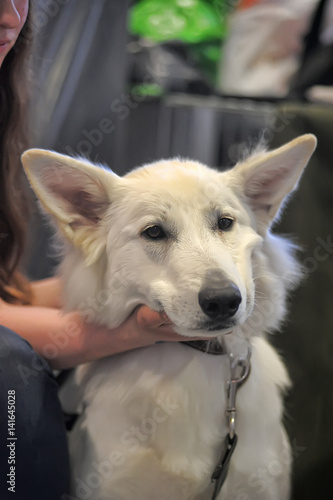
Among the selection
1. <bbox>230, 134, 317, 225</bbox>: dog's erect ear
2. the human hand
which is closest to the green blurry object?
<bbox>230, 134, 317, 225</bbox>: dog's erect ear

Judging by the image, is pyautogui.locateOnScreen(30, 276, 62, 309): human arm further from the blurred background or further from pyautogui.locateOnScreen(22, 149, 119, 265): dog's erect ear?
pyautogui.locateOnScreen(22, 149, 119, 265): dog's erect ear

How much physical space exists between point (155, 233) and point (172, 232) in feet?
0.10

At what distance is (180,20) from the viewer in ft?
3.74

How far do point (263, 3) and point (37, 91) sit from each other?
2.34 feet

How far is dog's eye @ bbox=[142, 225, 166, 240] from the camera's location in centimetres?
78

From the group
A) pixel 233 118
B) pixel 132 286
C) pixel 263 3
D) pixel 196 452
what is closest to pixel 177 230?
pixel 132 286

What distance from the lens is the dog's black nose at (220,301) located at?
661mm

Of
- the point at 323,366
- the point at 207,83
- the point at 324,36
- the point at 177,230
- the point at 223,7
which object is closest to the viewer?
the point at 177,230

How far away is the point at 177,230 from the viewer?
0.76 metres

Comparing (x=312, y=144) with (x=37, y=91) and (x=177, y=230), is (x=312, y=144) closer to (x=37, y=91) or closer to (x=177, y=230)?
(x=177, y=230)

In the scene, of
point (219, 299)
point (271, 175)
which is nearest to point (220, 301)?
point (219, 299)

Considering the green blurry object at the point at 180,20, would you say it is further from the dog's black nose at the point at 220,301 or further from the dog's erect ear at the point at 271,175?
the dog's black nose at the point at 220,301

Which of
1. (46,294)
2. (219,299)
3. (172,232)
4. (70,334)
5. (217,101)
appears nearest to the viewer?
(219,299)

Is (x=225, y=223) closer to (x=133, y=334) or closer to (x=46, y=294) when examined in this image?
(x=133, y=334)
